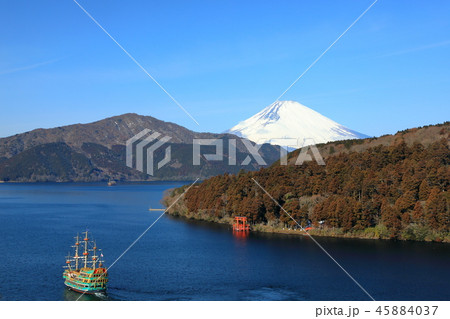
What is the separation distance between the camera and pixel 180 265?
35.0 metres

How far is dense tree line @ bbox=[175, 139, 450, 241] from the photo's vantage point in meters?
45.1

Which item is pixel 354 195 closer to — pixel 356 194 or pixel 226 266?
pixel 356 194

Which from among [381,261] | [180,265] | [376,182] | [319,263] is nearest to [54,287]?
[180,265]

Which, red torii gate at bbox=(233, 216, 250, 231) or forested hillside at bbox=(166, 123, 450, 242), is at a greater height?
forested hillside at bbox=(166, 123, 450, 242)

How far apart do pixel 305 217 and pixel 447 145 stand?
1932cm

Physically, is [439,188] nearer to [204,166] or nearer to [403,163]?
[403,163]

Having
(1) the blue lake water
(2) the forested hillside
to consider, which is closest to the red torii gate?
(2) the forested hillside

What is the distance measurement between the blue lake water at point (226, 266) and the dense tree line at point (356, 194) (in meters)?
2.72

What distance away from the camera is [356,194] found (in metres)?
51.0

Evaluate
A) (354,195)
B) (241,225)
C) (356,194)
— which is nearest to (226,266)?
(241,225)

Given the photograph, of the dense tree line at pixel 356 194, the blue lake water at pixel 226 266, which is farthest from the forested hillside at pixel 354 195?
the blue lake water at pixel 226 266

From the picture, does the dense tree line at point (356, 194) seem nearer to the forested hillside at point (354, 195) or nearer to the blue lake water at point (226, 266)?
the forested hillside at point (354, 195)

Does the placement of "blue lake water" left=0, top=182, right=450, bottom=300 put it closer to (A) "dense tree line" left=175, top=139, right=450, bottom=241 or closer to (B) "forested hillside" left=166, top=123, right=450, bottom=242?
(B) "forested hillside" left=166, top=123, right=450, bottom=242

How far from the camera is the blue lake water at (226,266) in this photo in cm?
2802
